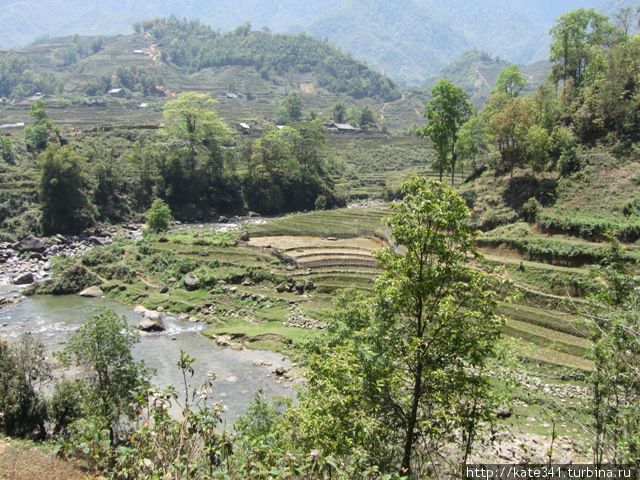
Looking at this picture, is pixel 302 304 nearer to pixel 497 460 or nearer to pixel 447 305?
pixel 497 460

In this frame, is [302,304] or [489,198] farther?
[489,198]

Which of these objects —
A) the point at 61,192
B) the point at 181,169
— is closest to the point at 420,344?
the point at 61,192

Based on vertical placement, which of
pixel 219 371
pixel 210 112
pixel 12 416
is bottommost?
pixel 219 371

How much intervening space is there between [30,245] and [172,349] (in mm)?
29953

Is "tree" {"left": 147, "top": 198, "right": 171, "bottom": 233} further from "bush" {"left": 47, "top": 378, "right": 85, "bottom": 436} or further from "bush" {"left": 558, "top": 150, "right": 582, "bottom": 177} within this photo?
"bush" {"left": 558, "top": 150, "right": 582, "bottom": 177}

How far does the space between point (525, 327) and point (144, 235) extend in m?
40.1

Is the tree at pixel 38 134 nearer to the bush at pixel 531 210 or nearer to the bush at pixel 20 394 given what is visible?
the bush at pixel 20 394

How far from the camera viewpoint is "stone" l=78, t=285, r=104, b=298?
43412mm

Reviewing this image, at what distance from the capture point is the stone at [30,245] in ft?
177

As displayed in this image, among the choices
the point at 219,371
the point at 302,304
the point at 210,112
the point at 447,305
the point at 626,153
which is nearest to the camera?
the point at 447,305

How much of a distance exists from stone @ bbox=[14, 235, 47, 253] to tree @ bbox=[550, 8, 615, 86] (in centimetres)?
5693

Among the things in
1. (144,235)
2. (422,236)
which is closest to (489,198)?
(144,235)

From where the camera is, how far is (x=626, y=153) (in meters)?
43.8

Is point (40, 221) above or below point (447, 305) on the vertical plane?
below
